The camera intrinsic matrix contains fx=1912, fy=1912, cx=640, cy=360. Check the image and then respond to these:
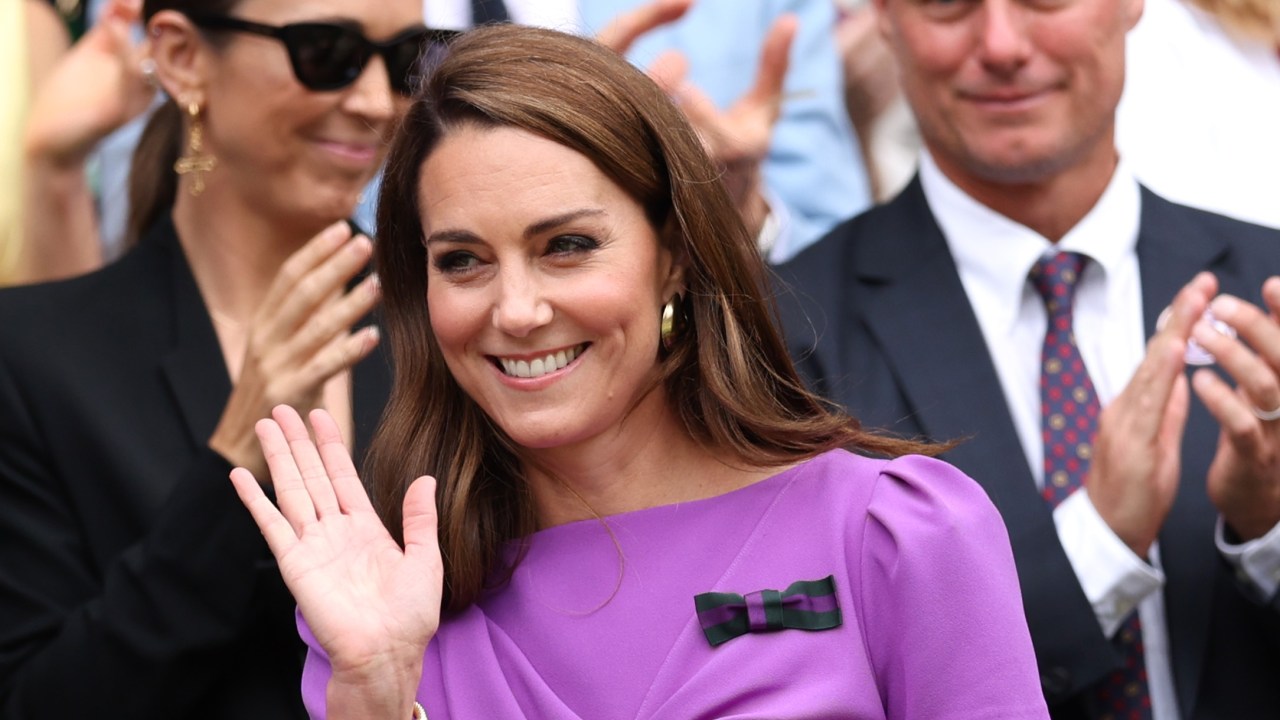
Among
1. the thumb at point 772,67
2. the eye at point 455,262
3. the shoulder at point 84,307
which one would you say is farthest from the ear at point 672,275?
the thumb at point 772,67

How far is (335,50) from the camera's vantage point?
3.83m

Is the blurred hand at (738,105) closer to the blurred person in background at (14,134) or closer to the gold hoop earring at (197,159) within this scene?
the gold hoop earring at (197,159)

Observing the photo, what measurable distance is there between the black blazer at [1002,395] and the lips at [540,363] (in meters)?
0.71

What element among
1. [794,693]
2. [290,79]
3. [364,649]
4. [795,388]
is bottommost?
[794,693]

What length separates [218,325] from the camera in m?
3.95

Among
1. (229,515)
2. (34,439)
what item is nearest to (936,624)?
(229,515)

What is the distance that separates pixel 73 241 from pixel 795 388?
2106 mm

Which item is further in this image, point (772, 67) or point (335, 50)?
point (772, 67)

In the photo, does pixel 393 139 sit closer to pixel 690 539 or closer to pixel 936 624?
pixel 690 539

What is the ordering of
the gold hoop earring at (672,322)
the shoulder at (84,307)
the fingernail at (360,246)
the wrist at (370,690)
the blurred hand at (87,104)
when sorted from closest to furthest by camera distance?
the wrist at (370,690)
the gold hoop earring at (672,322)
the fingernail at (360,246)
the shoulder at (84,307)
the blurred hand at (87,104)

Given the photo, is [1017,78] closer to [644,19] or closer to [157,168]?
[644,19]

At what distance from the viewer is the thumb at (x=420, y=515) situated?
2797 mm

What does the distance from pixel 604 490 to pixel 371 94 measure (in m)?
1.22

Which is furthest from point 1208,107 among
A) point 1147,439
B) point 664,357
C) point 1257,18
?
point 664,357
